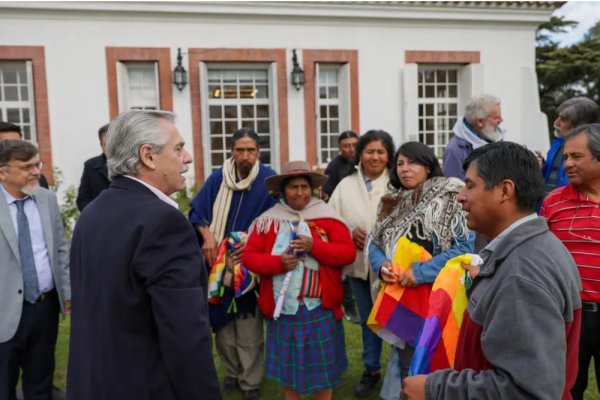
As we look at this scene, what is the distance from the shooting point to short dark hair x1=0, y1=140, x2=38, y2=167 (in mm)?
3330

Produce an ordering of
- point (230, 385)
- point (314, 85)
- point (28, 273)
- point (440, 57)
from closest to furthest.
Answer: point (28, 273), point (230, 385), point (314, 85), point (440, 57)

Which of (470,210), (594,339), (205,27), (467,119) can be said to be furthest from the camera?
(205,27)

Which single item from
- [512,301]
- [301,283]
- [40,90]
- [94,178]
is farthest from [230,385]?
[40,90]

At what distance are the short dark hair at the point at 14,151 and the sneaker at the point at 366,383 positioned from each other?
282cm

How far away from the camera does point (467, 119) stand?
13.1 ft

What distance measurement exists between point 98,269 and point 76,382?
1.55 feet

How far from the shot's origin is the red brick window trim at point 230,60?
931 cm

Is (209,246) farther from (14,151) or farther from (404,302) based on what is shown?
(404,302)

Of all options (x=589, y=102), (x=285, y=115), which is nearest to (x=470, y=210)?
(x=589, y=102)

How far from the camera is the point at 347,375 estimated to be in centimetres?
436

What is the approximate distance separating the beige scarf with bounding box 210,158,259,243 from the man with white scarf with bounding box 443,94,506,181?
1.48 meters

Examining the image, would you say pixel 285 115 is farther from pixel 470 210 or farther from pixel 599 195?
pixel 470 210

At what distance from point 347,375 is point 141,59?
6847 millimetres

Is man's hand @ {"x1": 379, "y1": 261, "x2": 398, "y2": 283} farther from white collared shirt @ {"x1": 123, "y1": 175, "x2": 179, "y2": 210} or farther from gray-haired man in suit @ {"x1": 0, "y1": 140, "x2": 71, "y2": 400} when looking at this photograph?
gray-haired man in suit @ {"x1": 0, "y1": 140, "x2": 71, "y2": 400}
